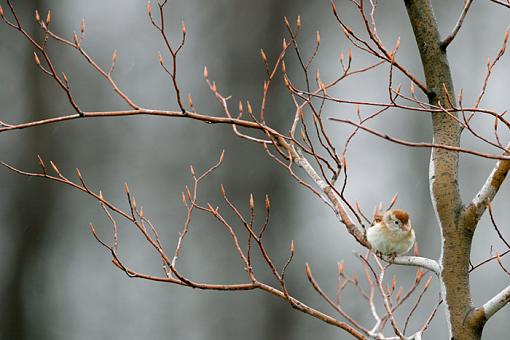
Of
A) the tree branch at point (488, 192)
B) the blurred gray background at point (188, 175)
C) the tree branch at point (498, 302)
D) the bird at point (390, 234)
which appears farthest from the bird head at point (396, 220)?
the blurred gray background at point (188, 175)

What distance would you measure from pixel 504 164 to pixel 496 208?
914 cm

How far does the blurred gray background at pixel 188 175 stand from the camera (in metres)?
11.6

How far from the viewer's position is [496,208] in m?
12.1

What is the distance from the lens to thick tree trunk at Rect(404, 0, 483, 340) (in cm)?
341

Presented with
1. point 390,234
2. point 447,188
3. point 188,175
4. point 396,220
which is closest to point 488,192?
point 447,188

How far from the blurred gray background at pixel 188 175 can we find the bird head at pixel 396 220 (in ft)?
23.1

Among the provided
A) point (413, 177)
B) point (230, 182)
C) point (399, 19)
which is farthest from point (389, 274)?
point (399, 19)

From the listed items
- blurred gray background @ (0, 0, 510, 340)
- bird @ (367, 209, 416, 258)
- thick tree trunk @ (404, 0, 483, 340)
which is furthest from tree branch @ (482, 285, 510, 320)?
blurred gray background @ (0, 0, 510, 340)

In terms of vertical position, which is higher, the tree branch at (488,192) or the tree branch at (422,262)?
the tree branch at (488,192)

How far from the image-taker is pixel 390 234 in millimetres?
4137

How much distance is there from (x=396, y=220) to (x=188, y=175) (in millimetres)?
8207

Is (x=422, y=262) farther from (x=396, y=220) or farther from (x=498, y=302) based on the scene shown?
(x=396, y=220)

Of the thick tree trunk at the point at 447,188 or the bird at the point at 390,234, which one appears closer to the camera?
the thick tree trunk at the point at 447,188

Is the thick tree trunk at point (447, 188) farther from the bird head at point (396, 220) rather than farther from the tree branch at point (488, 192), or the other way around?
the bird head at point (396, 220)
